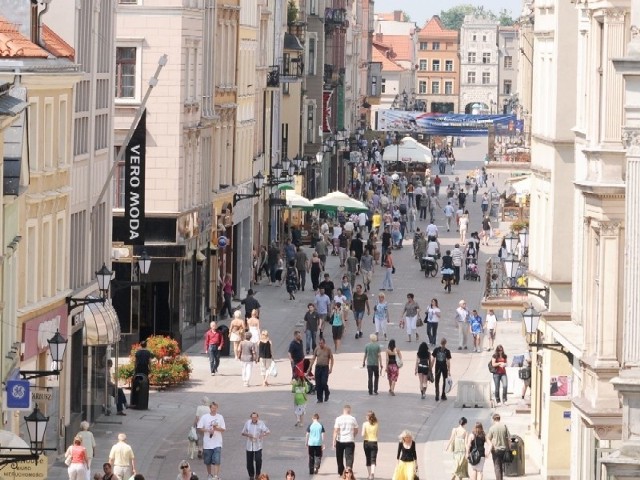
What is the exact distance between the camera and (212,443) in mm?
33781

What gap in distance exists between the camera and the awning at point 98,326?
38594mm

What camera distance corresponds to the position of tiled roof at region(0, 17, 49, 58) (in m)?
29.3

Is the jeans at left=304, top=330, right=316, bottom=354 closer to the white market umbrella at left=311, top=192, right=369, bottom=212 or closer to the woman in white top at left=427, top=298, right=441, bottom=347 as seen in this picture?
the woman in white top at left=427, top=298, right=441, bottom=347

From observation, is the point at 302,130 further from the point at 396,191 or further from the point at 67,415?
the point at 67,415

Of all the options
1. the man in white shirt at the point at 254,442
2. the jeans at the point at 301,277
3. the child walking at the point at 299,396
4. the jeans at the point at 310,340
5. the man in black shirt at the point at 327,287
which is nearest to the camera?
the man in white shirt at the point at 254,442

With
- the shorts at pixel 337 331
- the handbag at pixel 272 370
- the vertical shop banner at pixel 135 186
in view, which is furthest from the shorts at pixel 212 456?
the shorts at pixel 337 331

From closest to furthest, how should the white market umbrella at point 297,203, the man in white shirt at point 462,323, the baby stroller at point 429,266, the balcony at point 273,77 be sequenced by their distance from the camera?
the man in white shirt at point 462,323 < the baby stroller at point 429,266 < the balcony at point 273,77 < the white market umbrella at point 297,203

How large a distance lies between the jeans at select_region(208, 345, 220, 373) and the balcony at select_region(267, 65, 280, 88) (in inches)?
1125

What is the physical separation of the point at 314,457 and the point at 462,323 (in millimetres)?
15853

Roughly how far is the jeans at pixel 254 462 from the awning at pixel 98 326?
18.3 feet

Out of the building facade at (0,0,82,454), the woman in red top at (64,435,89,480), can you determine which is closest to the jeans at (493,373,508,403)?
the building facade at (0,0,82,454)

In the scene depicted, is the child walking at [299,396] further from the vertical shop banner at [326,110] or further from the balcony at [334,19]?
the balcony at [334,19]

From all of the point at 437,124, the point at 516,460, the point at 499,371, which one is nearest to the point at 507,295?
the point at 499,371

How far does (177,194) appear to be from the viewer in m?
51.1
